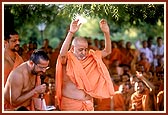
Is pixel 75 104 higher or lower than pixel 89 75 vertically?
lower

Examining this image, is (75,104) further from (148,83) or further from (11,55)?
(148,83)

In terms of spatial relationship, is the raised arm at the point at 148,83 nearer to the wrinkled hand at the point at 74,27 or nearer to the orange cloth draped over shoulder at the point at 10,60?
the wrinkled hand at the point at 74,27

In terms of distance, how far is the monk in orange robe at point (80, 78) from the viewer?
7.43 metres

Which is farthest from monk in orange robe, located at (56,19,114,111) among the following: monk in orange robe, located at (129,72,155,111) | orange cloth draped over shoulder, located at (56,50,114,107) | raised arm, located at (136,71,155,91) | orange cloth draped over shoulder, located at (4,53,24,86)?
raised arm, located at (136,71,155,91)

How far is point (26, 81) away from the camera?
7.30 metres

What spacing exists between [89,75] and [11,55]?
1084 millimetres

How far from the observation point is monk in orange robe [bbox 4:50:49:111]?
7246mm

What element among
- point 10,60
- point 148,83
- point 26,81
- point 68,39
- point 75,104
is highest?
point 68,39

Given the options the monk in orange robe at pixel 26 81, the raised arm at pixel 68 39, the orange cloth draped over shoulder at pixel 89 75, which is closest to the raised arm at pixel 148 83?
the orange cloth draped over shoulder at pixel 89 75

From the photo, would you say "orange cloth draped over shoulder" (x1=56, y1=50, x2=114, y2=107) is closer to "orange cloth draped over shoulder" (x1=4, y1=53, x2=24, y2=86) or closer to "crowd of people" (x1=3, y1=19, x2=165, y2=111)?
"crowd of people" (x1=3, y1=19, x2=165, y2=111)

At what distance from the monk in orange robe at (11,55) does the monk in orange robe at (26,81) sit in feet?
0.88

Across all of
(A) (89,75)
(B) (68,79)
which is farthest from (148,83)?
(B) (68,79)

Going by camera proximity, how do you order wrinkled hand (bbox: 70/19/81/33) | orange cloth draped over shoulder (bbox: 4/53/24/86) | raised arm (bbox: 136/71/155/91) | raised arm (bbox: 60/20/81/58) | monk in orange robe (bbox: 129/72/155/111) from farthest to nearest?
raised arm (bbox: 136/71/155/91), monk in orange robe (bbox: 129/72/155/111), orange cloth draped over shoulder (bbox: 4/53/24/86), wrinkled hand (bbox: 70/19/81/33), raised arm (bbox: 60/20/81/58)

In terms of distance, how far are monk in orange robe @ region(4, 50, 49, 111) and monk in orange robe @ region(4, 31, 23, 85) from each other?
267 mm
